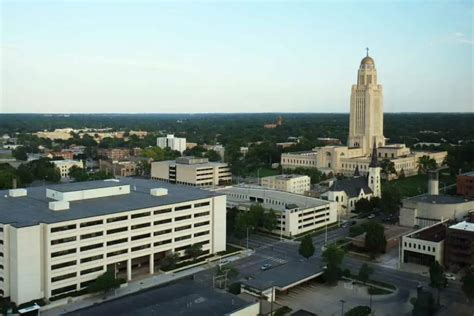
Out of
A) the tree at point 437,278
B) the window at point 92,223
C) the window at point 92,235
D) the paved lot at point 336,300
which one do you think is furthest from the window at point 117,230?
the tree at point 437,278

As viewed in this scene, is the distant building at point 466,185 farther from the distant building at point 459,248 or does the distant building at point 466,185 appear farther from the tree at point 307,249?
the tree at point 307,249

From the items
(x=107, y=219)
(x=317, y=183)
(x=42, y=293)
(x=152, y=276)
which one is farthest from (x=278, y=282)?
(x=317, y=183)

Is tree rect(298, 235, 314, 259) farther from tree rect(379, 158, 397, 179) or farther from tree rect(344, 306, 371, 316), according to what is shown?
tree rect(379, 158, 397, 179)

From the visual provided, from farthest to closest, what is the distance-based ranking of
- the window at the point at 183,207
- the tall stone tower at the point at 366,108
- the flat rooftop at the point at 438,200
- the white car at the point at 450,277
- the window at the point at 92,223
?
the tall stone tower at the point at 366,108, the flat rooftop at the point at 438,200, the window at the point at 183,207, the white car at the point at 450,277, the window at the point at 92,223

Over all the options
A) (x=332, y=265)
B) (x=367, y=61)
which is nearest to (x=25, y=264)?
(x=332, y=265)

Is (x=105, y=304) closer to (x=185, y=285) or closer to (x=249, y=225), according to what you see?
(x=185, y=285)
